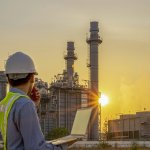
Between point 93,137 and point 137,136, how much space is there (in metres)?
18.8

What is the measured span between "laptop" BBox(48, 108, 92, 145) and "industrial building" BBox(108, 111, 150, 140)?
65.0 metres

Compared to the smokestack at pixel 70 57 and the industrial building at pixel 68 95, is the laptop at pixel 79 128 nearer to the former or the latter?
Result: the industrial building at pixel 68 95

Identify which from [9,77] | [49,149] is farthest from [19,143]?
[9,77]

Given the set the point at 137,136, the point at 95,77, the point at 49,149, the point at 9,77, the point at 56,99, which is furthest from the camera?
the point at 137,136

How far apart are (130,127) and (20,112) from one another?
72281mm

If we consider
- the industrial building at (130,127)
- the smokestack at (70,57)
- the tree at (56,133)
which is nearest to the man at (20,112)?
the tree at (56,133)

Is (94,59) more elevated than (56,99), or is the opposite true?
(94,59)

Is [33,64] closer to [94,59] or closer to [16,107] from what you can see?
[16,107]

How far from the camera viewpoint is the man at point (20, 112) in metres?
3.12

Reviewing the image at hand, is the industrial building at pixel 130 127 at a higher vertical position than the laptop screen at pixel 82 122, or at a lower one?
lower

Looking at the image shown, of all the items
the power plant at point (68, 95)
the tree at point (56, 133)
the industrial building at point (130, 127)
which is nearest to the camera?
the tree at point (56, 133)

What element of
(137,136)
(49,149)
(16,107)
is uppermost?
(16,107)

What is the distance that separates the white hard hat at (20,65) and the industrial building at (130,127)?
6533cm

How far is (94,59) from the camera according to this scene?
5550 centimetres
